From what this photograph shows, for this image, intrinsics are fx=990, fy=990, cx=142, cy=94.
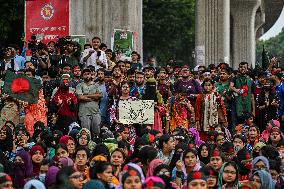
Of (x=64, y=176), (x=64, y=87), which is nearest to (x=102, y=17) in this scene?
(x=64, y=87)

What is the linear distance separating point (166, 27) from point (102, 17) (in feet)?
115

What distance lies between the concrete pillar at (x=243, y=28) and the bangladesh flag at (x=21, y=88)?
30358 mm

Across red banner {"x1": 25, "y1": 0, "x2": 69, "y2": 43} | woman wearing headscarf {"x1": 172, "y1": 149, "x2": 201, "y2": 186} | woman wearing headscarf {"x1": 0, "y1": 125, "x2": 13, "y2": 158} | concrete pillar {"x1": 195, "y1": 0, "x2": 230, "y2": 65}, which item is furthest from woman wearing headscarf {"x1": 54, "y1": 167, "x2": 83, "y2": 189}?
concrete pillar {"x1": 195, "y1": 0, "x2": 230, "y2": 65}

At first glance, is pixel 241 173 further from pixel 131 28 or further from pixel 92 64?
pixel 131 28

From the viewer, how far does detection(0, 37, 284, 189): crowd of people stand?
12930 millimetres

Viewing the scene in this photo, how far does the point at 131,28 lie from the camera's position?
25469 millimetres

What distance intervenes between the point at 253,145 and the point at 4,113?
183 inches

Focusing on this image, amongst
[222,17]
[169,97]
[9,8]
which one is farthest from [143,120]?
[9,8]

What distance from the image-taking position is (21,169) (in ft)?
46.4

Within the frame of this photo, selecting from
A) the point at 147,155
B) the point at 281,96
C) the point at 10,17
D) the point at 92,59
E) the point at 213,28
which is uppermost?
the point at 10,17

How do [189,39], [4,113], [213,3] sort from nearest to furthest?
[4,113] < [213,3] < [189,39]

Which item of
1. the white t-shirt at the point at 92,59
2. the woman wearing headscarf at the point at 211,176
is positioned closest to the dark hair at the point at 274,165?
the woman wearing headscarf at the point at 211,176

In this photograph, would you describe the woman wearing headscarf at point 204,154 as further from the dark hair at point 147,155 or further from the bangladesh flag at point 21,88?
the bangladesh flag at point 21,88

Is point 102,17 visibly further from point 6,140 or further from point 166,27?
point 166,27
